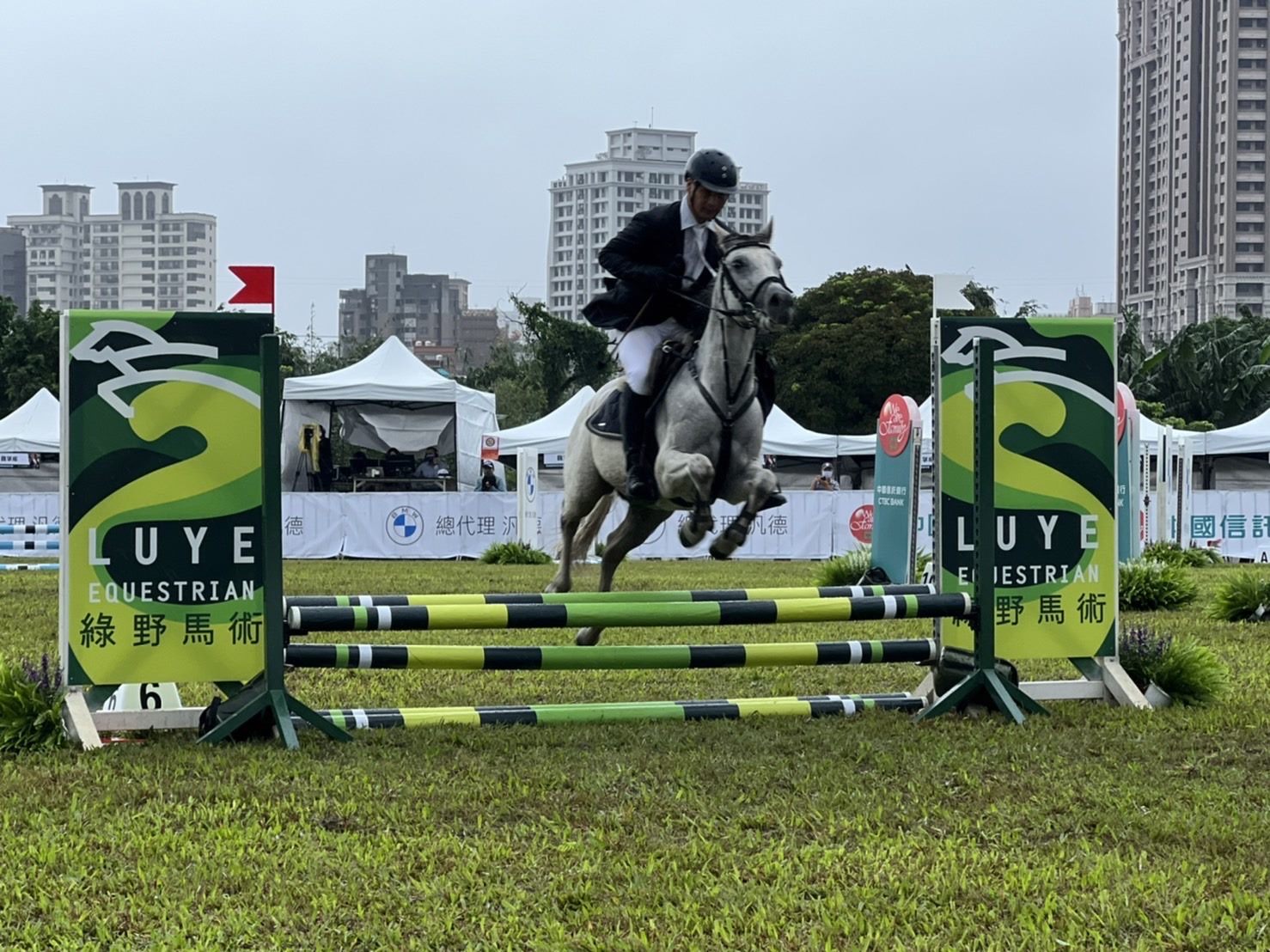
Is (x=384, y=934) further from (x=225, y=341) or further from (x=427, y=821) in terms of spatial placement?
(x=225, y=341)

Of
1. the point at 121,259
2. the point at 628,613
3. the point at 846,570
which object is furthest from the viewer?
the point at 121,259

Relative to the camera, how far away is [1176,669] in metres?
5.96

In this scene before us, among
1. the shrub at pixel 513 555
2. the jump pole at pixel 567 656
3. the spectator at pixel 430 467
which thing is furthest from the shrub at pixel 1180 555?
the spectator at pixel 430 467

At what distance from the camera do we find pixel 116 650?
500 cm

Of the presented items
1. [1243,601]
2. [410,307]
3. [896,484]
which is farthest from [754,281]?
[410,307]

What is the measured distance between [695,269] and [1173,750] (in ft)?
8.29

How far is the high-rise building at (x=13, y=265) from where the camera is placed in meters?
124

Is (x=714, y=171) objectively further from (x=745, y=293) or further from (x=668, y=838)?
(x=668, y=838)

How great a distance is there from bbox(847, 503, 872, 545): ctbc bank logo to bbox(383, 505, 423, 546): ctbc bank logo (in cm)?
592

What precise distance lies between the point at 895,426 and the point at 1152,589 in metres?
2.45

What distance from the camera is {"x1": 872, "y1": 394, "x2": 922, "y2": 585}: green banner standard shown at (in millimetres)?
11797

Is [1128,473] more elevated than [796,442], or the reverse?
[796,442]

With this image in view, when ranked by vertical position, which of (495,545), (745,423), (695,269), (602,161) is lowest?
(495,545)

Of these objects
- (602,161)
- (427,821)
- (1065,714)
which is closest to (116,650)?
(427,821)
